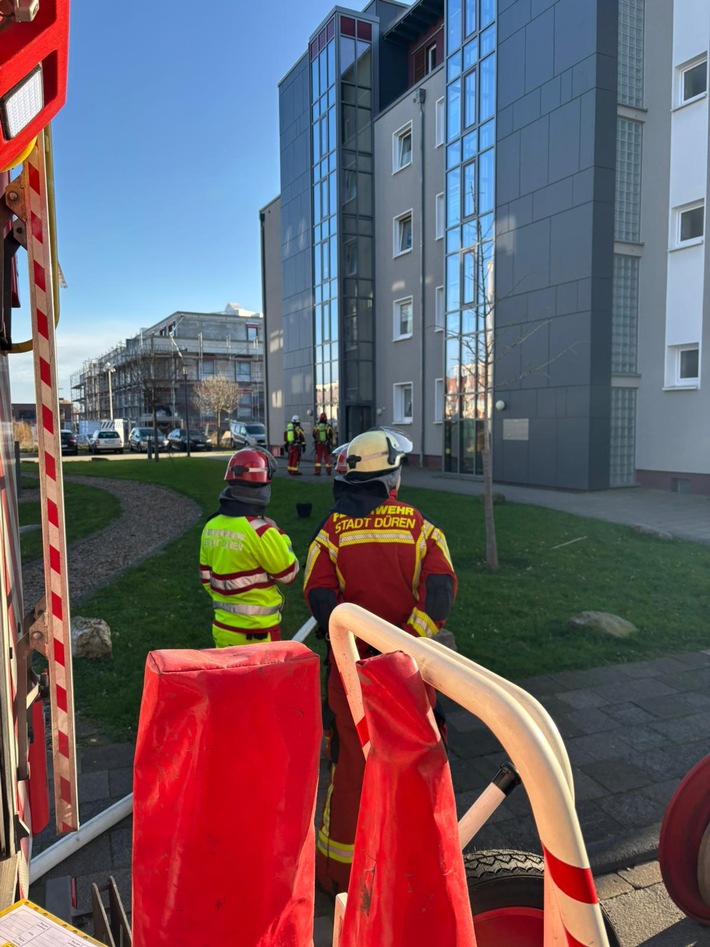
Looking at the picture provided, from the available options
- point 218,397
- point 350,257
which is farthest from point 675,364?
point 218,397

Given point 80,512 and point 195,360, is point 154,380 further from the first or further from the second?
point 195,360

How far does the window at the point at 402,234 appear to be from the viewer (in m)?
25.3

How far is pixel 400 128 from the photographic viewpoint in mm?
24844

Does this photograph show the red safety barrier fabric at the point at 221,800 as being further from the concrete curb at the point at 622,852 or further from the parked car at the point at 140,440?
the parked car at the point at 140,440

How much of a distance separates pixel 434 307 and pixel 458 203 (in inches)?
147

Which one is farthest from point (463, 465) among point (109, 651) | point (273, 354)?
point (273, 354)

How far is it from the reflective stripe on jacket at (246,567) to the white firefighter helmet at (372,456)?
2.54 feet

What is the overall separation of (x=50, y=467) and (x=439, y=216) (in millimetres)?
22855

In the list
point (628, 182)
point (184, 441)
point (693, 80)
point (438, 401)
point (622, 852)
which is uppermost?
point (693, 80)


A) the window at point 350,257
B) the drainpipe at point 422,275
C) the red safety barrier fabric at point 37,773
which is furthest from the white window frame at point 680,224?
the red safety barrier fabric at point 37,773

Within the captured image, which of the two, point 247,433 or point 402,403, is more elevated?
point 402,403

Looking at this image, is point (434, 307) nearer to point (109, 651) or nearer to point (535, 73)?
point (535, 73)

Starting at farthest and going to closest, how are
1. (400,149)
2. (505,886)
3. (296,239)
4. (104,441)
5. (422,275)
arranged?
1. (104,441)
2. (296,239)
3. (400,149)
4. (422,275)
5. (505,886)

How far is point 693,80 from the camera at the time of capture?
15.7 metres
